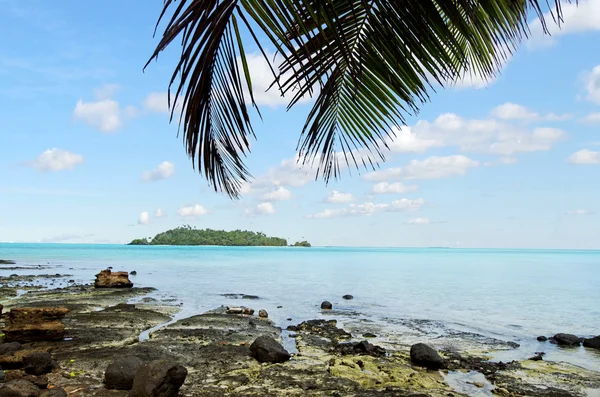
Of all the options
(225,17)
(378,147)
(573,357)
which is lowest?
(573,357)

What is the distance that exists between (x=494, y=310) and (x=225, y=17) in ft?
63.4

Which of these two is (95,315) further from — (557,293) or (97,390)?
(557,293)

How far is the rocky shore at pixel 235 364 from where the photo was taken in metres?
6.05

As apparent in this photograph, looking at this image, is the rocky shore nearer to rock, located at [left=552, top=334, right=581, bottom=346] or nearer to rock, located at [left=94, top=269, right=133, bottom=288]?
rock, located at [left=552, top=334, right=581, bottom=346]

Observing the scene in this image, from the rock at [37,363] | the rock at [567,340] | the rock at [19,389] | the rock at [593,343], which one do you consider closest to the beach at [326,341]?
the rock at [37,363]

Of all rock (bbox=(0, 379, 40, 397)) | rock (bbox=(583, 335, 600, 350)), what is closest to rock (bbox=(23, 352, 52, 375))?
rock (bbox=(0, 379, 40, 397))

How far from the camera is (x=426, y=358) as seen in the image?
8312mm

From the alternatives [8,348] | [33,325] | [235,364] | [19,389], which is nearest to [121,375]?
[19,389]

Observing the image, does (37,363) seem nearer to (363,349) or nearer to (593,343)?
(363,349)

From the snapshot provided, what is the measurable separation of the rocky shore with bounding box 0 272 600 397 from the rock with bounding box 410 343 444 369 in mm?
18

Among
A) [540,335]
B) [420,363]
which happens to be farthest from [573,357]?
[420,363]

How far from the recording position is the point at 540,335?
43.3 feet

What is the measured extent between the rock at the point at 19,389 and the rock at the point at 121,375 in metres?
0.93

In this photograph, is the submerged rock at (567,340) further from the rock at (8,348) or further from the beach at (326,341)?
the rock at (8,348)
